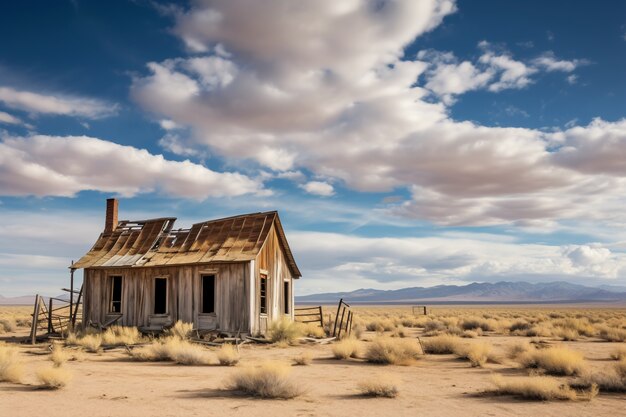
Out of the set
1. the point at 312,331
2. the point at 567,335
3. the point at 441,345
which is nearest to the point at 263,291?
the point at 312,331

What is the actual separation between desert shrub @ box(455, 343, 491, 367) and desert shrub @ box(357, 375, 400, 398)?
4.70 meters

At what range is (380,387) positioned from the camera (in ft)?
29.4

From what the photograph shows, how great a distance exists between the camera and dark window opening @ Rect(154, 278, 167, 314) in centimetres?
1997

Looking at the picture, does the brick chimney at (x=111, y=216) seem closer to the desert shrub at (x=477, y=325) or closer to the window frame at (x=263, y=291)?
the window frame at (x=263, y=291)

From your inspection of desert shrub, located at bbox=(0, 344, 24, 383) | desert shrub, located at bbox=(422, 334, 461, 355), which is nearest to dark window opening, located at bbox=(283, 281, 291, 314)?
desert shrub, located at bbox=(422, 334, 461, 355)

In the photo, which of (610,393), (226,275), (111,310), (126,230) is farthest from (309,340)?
(610,393)

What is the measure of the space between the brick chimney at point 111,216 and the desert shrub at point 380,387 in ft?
56.6

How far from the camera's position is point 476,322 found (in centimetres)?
2733

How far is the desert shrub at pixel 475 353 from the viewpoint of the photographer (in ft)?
42.8

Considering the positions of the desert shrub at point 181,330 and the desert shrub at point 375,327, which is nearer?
the desert shrub at point 181,330

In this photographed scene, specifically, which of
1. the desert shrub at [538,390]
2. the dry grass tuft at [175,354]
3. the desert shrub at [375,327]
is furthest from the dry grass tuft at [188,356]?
the desert shrub at [375,327]

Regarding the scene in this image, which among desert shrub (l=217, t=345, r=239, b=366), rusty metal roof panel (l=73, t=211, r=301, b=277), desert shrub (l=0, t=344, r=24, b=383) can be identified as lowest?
desert shrub (l=217, t=345, r=239, b=366)

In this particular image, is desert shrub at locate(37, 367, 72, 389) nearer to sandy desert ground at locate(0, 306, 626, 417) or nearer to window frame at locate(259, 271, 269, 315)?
sandy desert ground at locate(0, 306, 626, 417)

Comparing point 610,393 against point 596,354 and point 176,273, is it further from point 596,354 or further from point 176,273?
point 176,273
